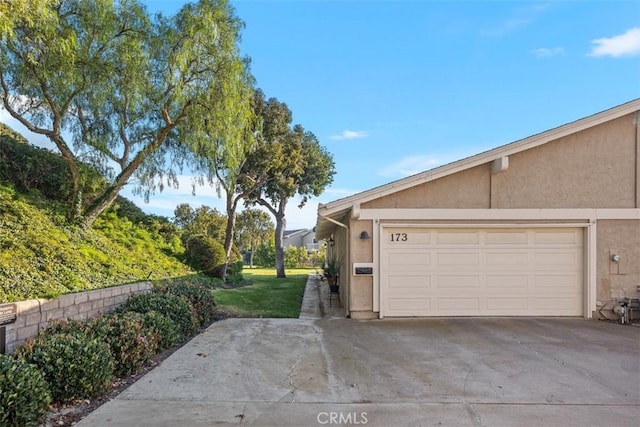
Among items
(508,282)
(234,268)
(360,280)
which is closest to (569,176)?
(508,282)

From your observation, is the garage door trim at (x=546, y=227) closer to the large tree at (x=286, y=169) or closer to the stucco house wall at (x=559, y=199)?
the stucco house wall at (x=559, y=199)

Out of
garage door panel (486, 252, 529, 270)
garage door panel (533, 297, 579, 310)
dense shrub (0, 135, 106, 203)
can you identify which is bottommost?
garage door panel (533, 297, 579, 310)

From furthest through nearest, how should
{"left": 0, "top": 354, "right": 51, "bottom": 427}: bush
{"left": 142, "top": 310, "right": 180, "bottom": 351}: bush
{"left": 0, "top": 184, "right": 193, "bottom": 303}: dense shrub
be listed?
1. {"left": 0, "top": 184, "right": 193, "bottom": 303}: dense shrub
2. {"left": 142, "top": 310, "right": 180, "bottom": 351}: bush
3. {"left": 0, "top": 354, "right": 51, "bottom": 427}: bush

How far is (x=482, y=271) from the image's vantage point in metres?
9.03

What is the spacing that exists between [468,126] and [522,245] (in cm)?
635

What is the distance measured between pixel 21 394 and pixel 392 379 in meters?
3.87

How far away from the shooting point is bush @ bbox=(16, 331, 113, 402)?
4.12 meters

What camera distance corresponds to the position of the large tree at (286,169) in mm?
18656

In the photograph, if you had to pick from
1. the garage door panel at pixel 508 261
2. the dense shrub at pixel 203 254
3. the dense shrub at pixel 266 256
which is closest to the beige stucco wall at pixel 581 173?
the garage door panel at pixel 508 261

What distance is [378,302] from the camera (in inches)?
349

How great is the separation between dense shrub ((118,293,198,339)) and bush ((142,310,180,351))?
1.01 ft

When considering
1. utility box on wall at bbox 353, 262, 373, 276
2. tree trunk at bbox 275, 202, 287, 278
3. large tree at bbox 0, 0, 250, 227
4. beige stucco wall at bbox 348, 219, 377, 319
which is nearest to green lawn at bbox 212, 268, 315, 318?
beige stucco wall at bbox 348, 219, 377, 319

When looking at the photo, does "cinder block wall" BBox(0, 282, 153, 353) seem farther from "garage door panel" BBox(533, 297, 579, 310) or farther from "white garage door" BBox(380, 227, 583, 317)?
"garage door panel" BBox(533, 297, 579, 310)

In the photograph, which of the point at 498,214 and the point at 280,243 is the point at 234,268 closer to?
the point at 280,243
